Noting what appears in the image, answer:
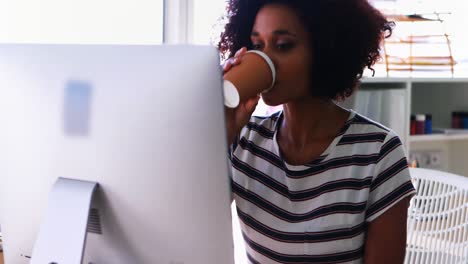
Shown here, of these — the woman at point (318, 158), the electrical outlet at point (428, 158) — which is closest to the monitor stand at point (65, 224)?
the woman at point (318, 158)

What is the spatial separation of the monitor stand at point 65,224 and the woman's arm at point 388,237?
19.9 inches

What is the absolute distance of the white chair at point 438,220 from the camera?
1399 mm

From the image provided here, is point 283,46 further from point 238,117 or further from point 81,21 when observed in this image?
point 81,21

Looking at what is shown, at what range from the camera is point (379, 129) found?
1149mm

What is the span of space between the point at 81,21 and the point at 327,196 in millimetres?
980

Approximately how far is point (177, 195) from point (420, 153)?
5.31 ft

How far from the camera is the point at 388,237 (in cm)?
109

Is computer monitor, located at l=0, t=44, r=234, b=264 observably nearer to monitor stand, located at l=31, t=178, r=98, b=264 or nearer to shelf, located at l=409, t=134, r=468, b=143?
monitor stand, located at l=31, t=178, r=98, b=264

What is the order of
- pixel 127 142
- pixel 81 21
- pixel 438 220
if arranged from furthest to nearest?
1. pixel 81 21
2. pixel 438 220
3. pixel 127 142

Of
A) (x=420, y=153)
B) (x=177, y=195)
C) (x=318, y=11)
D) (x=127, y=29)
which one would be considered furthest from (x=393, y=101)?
(x=177, y=195)

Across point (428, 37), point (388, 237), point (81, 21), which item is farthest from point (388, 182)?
point (428, 37)

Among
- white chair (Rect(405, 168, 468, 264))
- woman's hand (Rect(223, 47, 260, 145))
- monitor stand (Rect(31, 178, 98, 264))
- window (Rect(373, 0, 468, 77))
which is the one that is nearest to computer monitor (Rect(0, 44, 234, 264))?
monitor stand (Rect(31, 178, 98, 264))

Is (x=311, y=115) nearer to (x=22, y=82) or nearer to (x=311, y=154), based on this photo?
(x=311, y=154)

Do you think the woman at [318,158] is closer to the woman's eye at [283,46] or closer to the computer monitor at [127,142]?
the woman's eye at [283,46]
